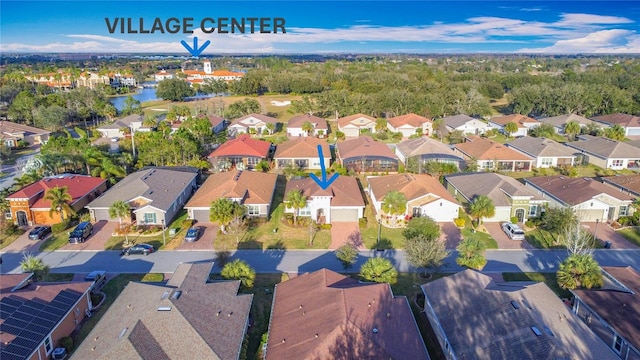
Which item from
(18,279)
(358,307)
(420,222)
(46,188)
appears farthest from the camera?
(46,188)

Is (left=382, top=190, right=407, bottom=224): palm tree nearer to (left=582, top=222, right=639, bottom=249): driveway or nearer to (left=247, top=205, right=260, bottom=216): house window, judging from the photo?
(left=247, top=205, right=260, bottom=216): house window

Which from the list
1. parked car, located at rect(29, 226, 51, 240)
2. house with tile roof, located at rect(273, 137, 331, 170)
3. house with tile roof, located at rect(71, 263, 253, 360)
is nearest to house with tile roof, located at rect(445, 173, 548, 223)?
house with tile roof, located at rect(273, 137, 331, 170)

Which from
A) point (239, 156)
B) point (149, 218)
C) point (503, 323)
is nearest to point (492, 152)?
point (239, 156)

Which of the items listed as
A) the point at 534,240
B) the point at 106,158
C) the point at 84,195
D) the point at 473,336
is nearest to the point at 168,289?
the point at 473,336

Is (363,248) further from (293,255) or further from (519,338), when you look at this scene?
(519,338)

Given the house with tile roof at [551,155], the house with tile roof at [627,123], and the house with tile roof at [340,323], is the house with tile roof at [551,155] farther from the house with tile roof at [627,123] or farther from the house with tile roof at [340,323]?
the house with tile roof at [340,323]

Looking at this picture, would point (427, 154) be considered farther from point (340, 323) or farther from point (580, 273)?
point (340, 323)
